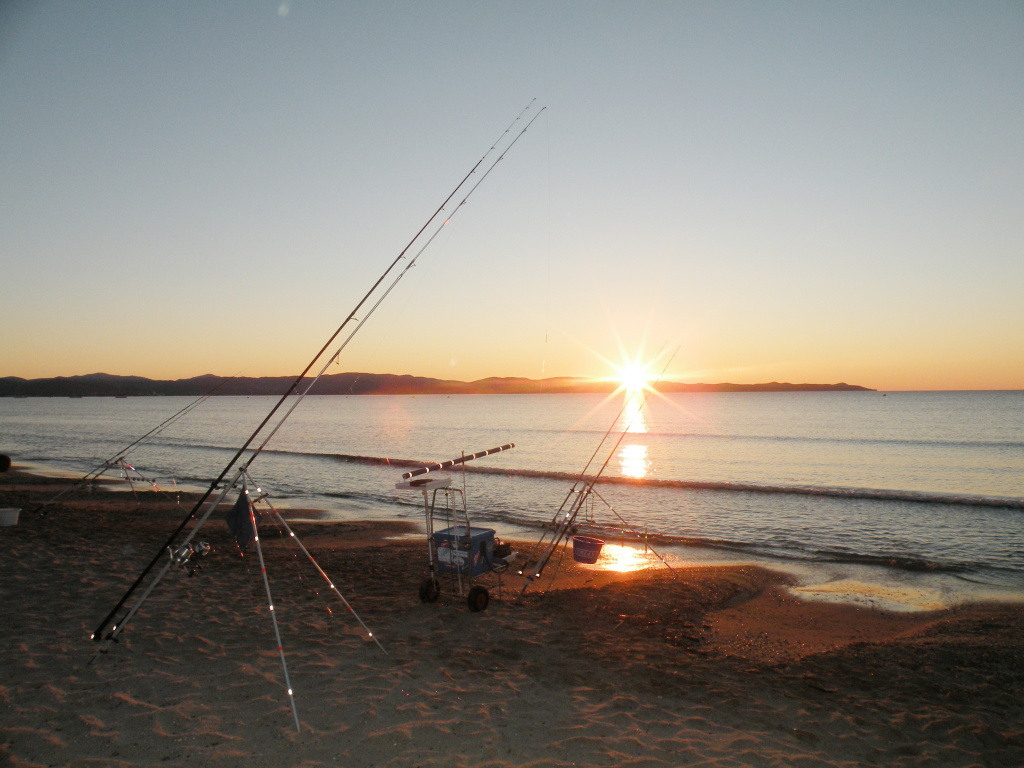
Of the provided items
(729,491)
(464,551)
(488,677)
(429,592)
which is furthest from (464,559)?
(729,491)

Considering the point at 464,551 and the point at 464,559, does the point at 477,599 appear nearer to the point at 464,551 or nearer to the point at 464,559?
the point at 464,559

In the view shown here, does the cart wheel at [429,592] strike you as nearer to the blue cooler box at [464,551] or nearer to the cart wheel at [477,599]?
the blue cooler box at [464,551]

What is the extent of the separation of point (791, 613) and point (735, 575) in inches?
95.0

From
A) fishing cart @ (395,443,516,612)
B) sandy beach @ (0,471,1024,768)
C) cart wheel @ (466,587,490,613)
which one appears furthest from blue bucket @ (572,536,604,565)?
cart wheel @ (466,587,490,613)

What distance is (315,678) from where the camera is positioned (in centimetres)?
661

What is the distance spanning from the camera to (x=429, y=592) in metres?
9.54

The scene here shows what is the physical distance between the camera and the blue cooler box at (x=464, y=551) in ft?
31.1

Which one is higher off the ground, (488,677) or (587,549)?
(587,549)

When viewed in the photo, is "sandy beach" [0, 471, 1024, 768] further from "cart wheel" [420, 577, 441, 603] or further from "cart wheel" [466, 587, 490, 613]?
"cart wheel" [466, 587, 490, 613]

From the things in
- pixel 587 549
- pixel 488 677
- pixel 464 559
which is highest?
pixel 464 559

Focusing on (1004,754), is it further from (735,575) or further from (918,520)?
(918,520)

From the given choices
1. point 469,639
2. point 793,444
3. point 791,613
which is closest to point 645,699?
point 469,639

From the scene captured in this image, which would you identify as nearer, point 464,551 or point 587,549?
point 464,551

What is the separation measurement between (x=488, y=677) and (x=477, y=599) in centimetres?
228
